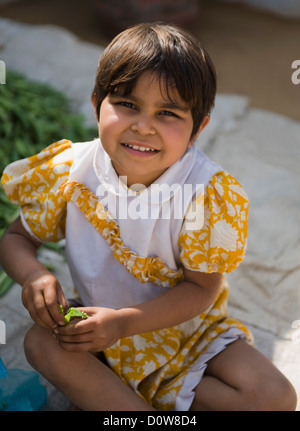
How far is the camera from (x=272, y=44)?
5.21m

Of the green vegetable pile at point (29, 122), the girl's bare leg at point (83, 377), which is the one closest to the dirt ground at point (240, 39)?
the green vegetable pile at point (29, 122)

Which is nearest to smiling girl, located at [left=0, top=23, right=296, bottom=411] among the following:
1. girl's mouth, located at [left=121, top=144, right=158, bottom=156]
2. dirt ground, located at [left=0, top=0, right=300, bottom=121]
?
girl's mouth, located at [left=121, top=144, right=158, bottom=156]

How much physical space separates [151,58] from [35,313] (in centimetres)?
73

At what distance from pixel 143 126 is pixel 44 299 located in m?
0.53

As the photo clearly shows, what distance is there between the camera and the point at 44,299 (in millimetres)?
1534

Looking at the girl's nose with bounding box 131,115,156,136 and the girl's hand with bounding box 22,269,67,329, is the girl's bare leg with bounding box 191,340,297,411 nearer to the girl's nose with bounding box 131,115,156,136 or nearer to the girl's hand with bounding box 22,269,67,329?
the girl's hand with bounding box 22,269,67,329

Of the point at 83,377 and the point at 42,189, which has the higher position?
the point at 42,189

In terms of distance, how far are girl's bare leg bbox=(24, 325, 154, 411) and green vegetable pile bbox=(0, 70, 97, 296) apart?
3.08 ft

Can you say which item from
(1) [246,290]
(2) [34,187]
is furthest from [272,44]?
(2) [34,187]

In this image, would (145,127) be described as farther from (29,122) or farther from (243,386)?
(29,122)

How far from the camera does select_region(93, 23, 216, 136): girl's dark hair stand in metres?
1.45

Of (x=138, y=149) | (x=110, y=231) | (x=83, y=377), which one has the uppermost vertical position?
(x=138, y=149)

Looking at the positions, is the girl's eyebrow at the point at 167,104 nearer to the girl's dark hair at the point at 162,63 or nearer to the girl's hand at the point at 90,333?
the girl's dark hair at the point at 162,63

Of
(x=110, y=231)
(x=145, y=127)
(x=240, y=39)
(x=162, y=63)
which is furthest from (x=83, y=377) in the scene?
(x=240, y=39)
